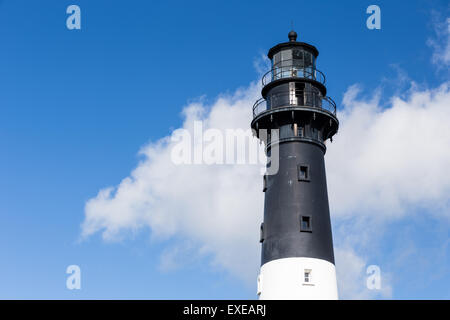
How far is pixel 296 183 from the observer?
126 ft

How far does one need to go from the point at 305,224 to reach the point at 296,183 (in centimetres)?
269

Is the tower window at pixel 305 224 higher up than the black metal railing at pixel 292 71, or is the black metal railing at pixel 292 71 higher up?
the black metal railing at pixel 292 71

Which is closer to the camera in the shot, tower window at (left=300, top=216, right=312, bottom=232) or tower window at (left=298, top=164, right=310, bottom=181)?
tower window at (left=300, top=216, right=312, bottom=232)

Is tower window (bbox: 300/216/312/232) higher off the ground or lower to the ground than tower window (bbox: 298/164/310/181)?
lower

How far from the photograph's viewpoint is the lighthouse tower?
3625 cm

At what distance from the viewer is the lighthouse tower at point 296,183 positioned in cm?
3625

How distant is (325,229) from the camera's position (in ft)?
124

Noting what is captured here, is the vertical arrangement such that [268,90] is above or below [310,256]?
above

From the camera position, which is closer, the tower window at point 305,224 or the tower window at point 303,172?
the tower window at point 305,224

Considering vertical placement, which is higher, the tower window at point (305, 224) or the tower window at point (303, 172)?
the tower window at point (303, 172)
